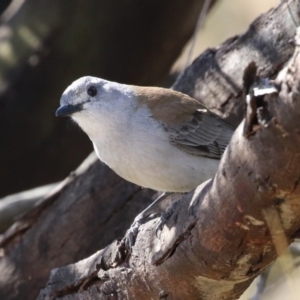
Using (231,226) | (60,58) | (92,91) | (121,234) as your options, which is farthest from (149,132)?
(60,58)

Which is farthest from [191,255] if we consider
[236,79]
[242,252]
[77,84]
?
[236,79]

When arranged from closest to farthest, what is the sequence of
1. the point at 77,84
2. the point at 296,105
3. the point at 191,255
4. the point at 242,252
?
the point at 296,105 < the point at 242,252 < the point at 191,255 < the point at 77,84

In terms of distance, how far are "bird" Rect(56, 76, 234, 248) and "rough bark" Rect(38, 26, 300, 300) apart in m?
0.47

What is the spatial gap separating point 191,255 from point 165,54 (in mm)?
3402

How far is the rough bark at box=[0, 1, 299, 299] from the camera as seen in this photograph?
253 centimetres

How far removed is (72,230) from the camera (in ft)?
16.5

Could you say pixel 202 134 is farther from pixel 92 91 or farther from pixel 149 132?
pixel 92 91

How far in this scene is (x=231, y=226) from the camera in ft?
8.05

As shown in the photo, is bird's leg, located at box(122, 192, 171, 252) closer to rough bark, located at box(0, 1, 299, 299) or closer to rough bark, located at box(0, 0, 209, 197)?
rough bark, located at box(0, 1, 299, 299)

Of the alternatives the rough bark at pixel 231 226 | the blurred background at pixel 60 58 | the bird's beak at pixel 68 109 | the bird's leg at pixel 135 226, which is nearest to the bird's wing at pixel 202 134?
→ the bird's leg at pixel 135 226

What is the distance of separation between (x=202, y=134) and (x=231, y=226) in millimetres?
1818

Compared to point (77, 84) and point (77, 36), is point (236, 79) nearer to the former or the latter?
point (77, 84)

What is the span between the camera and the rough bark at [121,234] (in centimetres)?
253

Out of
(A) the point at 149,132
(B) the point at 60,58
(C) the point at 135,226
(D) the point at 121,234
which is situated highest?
(B) the point at 60,58
